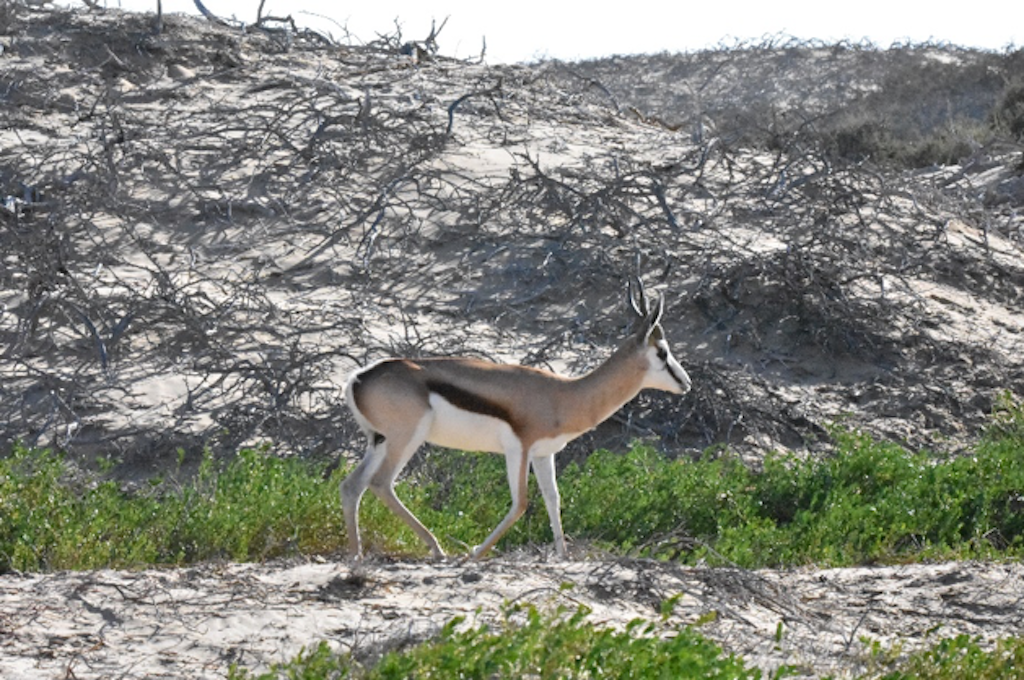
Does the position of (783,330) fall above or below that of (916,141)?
below

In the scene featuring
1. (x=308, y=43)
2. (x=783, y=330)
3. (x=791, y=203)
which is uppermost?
(x=308, y=43)

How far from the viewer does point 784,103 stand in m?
31.0

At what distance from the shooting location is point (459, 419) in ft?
24.7

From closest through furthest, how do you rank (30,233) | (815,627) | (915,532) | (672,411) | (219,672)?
(219,672)
(815,627)
(915,532)
(672,411)
(30,233)

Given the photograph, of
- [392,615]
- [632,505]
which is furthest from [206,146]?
[392,615]

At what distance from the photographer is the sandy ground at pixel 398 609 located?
5859mm

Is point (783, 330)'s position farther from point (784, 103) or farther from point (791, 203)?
point (784, 103)

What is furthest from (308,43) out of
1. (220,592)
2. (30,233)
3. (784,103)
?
(784,103)

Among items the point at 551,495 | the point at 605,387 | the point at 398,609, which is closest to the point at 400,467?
the point at 551,495

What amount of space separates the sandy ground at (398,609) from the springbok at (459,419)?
49cm

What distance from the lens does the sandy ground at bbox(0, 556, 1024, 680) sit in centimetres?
586

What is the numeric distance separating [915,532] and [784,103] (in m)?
22.7

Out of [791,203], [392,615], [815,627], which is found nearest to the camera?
[392,615]

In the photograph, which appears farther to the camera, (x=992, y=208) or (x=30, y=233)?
(x=992, y=208)
